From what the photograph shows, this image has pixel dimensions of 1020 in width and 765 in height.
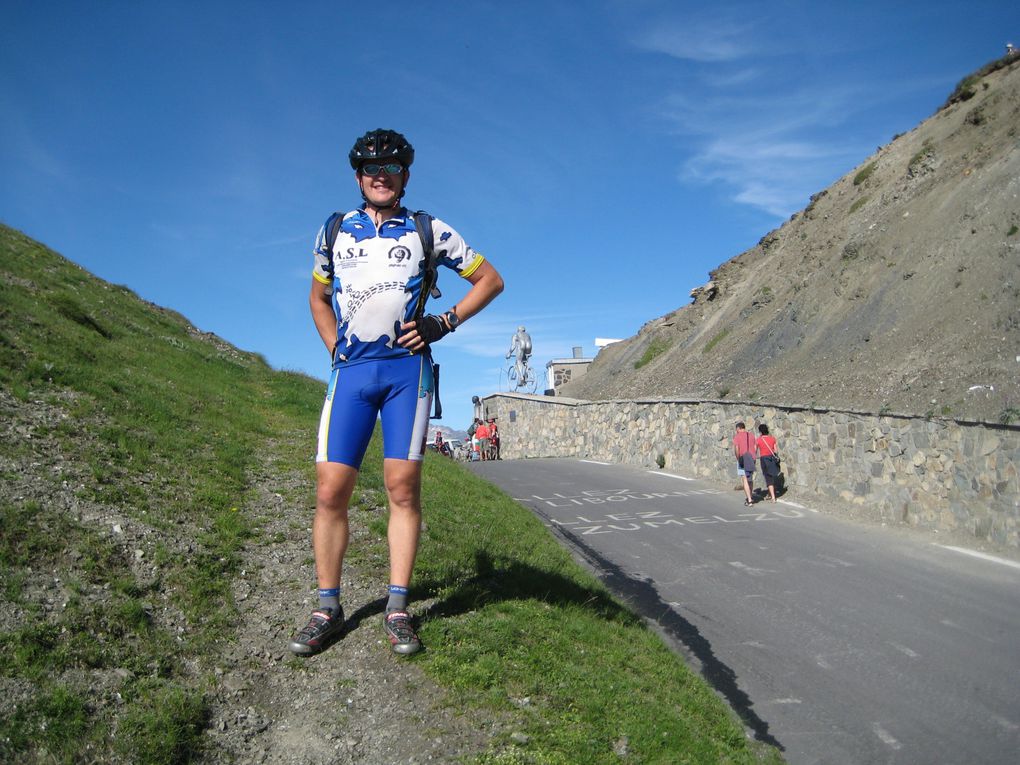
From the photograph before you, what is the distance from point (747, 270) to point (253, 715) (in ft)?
137

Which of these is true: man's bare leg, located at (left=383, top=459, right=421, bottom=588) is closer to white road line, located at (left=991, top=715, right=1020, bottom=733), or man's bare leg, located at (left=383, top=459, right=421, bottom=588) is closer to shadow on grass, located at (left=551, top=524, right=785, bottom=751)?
shadow on grass, located at (left=551, top=524, right=785, bottom=751)

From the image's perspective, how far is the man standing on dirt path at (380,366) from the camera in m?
3.91

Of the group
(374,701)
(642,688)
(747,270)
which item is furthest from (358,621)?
(747,270)

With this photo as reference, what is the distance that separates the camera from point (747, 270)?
41750 millimetres

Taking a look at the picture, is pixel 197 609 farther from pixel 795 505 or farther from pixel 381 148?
pixel 795 505

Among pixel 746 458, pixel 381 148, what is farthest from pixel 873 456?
pixel 381 148

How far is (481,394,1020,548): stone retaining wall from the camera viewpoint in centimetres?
1062

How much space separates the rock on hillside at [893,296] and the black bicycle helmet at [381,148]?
1074cm

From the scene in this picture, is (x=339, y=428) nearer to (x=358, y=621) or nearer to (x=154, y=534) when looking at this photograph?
(x=358, y=621)

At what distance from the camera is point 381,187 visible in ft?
13.6

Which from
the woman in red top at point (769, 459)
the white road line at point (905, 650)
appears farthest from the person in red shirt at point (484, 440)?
the white road line at point (905, 650)

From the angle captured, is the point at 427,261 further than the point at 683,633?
No

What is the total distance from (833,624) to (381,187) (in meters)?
4.86

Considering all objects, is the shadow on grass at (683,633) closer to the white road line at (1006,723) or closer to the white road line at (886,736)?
the white road line at (886,736)
